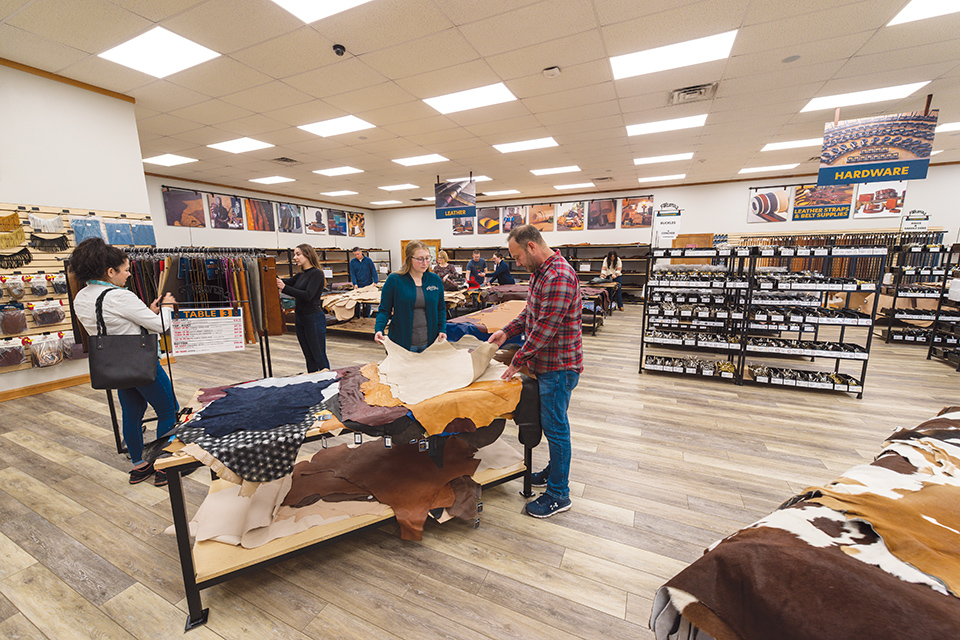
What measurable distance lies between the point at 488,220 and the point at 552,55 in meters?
10.0

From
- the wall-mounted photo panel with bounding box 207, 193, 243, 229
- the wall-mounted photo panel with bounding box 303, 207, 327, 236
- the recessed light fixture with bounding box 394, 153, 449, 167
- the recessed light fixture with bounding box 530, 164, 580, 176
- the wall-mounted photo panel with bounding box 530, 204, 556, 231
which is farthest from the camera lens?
the wall-mounted photo panel with bounding box 530, 204, 556, 231

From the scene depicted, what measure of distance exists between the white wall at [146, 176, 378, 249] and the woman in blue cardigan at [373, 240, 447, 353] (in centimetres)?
866

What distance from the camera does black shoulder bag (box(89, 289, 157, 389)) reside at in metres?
2.33

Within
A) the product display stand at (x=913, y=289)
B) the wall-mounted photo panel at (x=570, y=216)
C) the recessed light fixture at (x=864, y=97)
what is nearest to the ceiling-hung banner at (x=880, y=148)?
the recessed light fixture at (x=864, y=97)

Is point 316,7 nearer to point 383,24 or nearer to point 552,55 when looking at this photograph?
point 383,24

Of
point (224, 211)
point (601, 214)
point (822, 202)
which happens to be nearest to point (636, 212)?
point (601, 214)

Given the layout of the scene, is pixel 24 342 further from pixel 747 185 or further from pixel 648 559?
pixel 747 185

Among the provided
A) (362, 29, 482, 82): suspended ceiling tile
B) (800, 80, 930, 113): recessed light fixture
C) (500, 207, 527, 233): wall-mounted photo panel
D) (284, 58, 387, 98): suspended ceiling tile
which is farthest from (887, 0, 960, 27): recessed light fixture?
(500, 207, 527, 233): wall-mounted photo panel

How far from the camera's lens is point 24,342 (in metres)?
4.20

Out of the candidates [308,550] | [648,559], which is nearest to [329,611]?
[308,550]

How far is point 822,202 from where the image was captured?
29.7 feet

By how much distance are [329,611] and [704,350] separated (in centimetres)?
643

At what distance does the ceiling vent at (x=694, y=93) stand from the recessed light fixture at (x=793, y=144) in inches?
130

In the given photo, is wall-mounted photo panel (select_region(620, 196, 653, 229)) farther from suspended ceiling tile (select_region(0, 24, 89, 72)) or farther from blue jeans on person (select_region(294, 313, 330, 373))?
suspended ceiling tile (select_region(0, 24, 89, 72))
